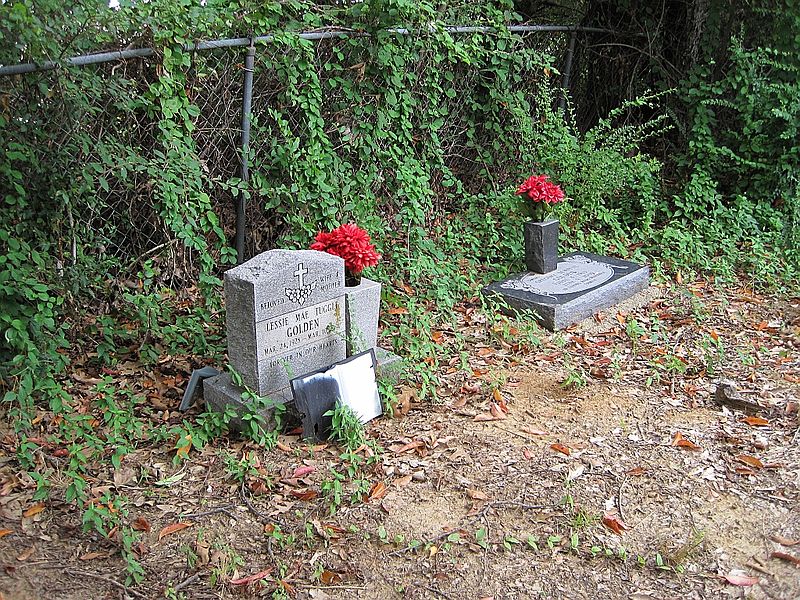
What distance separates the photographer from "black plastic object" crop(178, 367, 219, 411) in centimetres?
473

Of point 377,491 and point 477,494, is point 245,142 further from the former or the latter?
point 477,494

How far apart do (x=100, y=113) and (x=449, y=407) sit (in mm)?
2788

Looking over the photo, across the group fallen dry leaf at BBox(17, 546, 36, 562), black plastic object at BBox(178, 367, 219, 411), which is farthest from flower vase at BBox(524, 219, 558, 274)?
fallen dry leaf at BBox(17, 546, 36, 562)

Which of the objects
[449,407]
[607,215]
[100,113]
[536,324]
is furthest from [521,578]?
[607,215]

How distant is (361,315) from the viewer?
16.2 ft

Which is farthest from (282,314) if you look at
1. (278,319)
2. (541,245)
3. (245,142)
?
(541,245)

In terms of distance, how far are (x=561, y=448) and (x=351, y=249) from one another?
167cm

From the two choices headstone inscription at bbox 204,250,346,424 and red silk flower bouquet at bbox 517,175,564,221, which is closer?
headstone inscription at bbox 204,250,346,424

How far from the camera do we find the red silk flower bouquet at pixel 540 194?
6676mm

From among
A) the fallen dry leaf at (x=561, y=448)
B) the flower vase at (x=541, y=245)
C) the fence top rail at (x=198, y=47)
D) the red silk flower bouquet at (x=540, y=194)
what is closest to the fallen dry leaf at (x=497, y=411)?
the fallen dry leaf at (x=561, y=448)

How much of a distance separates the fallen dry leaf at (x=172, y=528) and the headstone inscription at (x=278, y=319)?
83 centimetres

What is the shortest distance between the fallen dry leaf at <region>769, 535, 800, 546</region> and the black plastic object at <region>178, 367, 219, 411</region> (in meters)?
3.03

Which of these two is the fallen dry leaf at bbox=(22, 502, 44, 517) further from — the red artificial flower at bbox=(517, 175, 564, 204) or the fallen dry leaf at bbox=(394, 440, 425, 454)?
the red artificial flower at bbox=(517, 175, 564, 204)

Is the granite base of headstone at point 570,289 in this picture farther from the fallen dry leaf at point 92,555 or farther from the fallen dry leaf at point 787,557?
the fallen dry leaf at point 92,555
